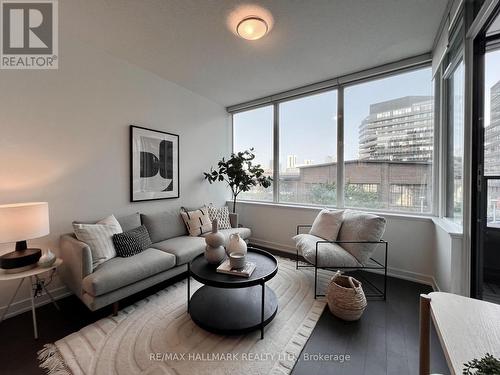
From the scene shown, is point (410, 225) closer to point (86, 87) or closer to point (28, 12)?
point (86, 87)

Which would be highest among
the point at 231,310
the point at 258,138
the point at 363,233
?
the point at 258,138

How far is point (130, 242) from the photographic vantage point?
7.57ft

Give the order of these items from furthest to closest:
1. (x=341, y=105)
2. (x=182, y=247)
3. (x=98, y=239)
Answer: (x=341, y=105) < (x=182, y=247) < (x=98, y=239)

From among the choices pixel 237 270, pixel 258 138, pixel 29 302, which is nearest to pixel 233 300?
pixel 237 270

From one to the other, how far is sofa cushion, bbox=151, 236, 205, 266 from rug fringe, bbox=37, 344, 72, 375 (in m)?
1.08

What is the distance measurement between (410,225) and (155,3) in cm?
358

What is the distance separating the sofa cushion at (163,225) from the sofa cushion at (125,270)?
39 centimetres

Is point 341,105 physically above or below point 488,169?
above

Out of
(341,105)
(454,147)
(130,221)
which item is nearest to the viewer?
(454,147)

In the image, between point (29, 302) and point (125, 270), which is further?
point (29, 302)

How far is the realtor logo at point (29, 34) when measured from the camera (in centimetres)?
195

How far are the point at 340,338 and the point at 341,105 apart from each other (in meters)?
3.00

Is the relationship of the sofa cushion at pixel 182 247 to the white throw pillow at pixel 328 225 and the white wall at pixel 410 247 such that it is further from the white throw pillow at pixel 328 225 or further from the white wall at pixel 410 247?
the white wall at pixel 410 247

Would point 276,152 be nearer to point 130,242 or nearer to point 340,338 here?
point 130,242
